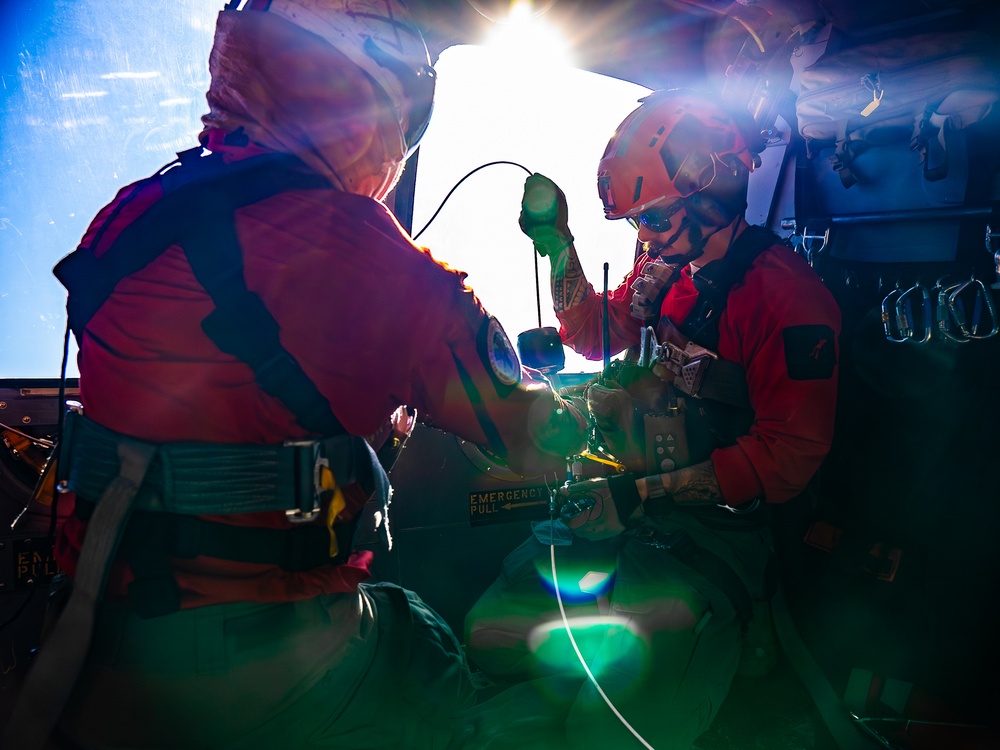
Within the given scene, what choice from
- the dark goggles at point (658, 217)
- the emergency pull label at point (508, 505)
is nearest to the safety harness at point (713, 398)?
the dark goggles at point (658, 217)

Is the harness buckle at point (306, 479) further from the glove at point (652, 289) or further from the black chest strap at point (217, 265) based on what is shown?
the glove at point (652, 289)

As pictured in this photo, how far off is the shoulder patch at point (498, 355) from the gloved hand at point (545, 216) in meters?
1.22

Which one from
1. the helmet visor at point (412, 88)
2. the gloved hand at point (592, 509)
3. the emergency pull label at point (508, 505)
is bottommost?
the emergency pull label at point (508, 505)

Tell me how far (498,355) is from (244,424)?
1.57ft

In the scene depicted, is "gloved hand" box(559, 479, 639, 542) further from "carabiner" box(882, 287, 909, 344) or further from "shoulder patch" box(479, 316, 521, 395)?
"carabiner" box(882, 287, 909, 344)

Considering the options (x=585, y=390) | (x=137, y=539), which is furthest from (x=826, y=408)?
(x=137, y=539)

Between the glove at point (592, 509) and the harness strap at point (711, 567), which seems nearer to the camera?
the harness strap at point (711, 567)

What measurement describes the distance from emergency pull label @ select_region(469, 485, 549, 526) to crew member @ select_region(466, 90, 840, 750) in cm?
35

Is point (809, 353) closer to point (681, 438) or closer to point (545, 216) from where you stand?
point (681, 438)

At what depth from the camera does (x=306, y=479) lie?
1.11 m

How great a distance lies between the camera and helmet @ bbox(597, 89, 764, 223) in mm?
2139

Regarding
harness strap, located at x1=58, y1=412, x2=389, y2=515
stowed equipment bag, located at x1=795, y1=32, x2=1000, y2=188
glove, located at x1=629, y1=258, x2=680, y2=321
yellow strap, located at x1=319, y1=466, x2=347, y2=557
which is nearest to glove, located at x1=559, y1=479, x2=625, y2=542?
glove, located at x1=629, y1=258, x2=680, y2=321

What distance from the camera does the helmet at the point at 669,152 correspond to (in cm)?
214

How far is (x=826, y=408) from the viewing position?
1857 millimetres
